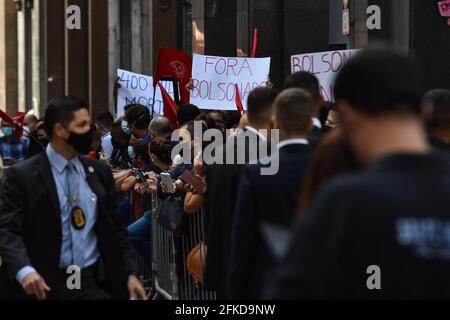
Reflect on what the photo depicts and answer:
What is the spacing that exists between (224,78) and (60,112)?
7.00 meters

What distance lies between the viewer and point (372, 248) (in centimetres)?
295

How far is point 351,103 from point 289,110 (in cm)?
260

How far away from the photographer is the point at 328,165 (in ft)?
11.4

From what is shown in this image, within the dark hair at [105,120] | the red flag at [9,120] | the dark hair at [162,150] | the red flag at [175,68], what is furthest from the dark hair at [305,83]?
the dark hair at [105,120]

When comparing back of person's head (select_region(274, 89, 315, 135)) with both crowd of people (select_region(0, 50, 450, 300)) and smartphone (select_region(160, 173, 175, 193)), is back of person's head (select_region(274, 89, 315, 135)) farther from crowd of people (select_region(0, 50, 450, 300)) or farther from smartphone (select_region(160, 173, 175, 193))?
smartphone (select_region(160, 173, 175, 193))

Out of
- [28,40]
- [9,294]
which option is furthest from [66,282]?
[28,40]

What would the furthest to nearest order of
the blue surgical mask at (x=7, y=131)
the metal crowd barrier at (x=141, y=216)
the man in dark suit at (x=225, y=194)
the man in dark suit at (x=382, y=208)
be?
the blue surgical mask at (x=7, y=131)
the metal crowd barrier at (x=141, y=216)
the man in dark suit at (x=225, y=194)
the man in dark suit at (x=382, y=208)

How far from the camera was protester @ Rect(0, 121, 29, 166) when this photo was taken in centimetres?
1966

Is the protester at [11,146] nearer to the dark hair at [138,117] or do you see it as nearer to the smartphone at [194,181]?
the dark hair at [138,117]

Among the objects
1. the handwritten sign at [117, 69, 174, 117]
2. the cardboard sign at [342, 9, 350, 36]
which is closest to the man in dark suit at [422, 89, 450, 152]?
the cardboard sign at [342, 9, 350, 36]

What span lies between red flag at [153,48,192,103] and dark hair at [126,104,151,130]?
202cm

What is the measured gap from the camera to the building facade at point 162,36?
1465 cm

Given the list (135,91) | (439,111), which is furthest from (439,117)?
(135,91)

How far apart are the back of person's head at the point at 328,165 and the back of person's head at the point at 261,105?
310 cm
